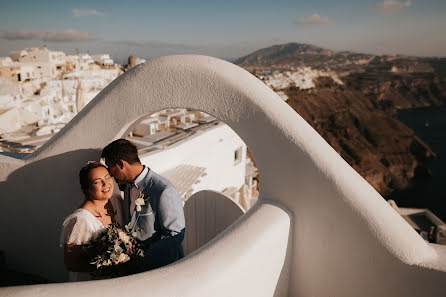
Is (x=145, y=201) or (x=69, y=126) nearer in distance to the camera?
(x=145, y=201)

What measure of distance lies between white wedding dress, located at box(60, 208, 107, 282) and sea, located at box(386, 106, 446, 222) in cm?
4267

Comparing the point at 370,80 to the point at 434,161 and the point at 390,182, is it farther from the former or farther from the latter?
the point at 390,182

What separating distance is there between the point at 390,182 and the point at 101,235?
50600 mm

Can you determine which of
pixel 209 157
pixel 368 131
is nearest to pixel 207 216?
pixel 209 157

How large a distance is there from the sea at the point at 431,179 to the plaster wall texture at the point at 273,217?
4118 centimetres

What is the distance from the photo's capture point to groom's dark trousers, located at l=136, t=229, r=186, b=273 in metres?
2.51

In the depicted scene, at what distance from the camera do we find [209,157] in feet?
38.6

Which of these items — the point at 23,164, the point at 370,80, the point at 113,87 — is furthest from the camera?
the point at 370,80

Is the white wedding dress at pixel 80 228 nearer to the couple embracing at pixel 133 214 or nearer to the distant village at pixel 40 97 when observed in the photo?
the couple embracing at pixel 133 214

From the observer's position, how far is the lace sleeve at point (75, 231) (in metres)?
2.37

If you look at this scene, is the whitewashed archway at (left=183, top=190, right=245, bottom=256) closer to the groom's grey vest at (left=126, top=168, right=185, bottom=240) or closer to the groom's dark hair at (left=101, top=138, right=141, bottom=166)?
the groom's grey vest at (left=126, top=168, right=185, bottom=240)

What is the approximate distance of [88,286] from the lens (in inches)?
72.8

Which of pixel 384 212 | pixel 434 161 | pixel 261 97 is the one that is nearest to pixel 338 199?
pixel 384 212

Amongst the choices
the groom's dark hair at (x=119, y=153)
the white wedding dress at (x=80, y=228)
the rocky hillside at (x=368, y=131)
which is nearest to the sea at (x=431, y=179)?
the rocky hillside at (x=368, y=131)
